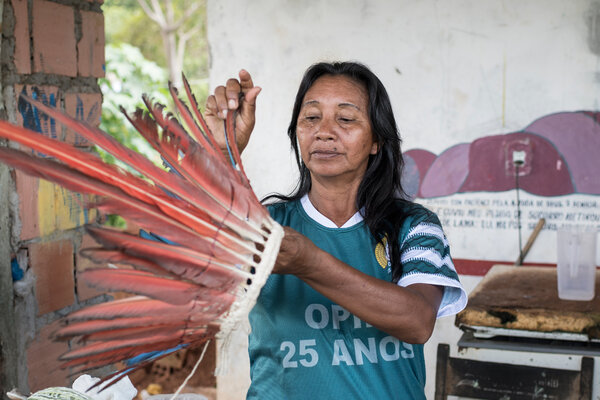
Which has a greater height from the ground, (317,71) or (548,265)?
(317,71)

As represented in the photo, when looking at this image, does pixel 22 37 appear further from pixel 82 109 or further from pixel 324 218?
pixel 324 218

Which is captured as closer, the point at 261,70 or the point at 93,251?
the point at 93,251

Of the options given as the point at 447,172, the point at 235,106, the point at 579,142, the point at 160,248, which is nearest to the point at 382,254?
the point at 235,106

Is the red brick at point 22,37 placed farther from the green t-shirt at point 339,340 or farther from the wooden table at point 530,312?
the wooden table at point 530,312

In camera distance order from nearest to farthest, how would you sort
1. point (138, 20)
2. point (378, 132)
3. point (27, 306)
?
1. point (378, 132)
2. point (27, 306)
3. point (138, 20)

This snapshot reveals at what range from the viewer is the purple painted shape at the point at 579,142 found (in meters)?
3.40

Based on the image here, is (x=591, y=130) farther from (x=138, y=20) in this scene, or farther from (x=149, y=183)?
(x=138, y=20)

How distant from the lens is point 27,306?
2160mm

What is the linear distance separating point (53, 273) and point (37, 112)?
572 millimetres

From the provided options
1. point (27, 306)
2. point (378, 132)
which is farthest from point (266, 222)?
point (27, 306)

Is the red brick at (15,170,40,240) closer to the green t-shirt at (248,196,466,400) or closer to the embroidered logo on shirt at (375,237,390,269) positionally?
the green t-shirt at (248,196,466,400)

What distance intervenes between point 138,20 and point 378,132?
1424 cm

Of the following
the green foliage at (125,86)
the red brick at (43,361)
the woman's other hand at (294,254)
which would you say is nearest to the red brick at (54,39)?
the red brick at (43,361)

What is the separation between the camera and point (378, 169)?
1897 millimetres
